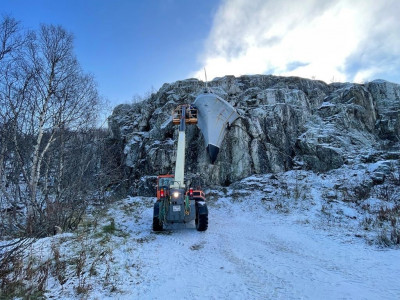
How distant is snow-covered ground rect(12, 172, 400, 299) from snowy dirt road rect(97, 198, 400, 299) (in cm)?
2

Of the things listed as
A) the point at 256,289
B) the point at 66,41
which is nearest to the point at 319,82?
the point at 66,41

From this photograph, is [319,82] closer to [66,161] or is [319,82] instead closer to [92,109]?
A: [92,109]

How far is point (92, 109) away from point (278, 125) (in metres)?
15.6

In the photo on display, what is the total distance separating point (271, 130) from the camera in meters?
20.4

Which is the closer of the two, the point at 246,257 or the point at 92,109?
the point at 246,257

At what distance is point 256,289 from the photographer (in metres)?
4.42

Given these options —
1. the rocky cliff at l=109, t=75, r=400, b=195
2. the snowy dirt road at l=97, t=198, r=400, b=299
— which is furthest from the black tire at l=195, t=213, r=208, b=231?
the rocky cliff at l=109, t=75, r=400, b=195

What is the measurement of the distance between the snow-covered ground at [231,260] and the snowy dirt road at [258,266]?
0.02 metres

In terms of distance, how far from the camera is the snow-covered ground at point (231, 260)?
14.2 feet

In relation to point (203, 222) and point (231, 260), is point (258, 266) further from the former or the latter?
point (203, 222)

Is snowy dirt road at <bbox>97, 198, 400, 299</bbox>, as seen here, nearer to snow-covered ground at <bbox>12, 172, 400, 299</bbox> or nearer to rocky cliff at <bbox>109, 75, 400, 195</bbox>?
snow-covered ground at <bbox>12, 172, 400, 299</bbox>

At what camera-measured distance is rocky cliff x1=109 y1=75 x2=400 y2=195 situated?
18.5m

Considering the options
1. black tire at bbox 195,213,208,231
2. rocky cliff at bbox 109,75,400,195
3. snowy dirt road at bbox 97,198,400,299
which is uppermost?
rocky cliff at bbox 109,75,400,195

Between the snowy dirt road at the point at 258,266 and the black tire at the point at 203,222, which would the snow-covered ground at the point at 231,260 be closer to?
the snowy dirt road at the point at 258,266
